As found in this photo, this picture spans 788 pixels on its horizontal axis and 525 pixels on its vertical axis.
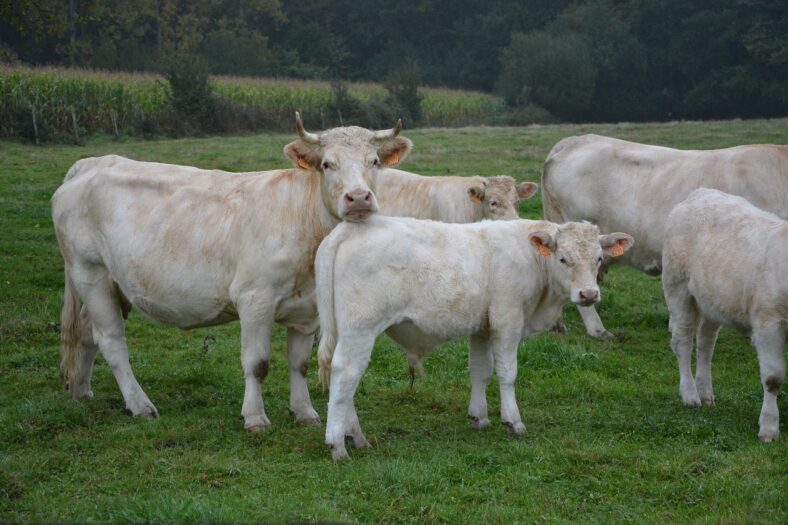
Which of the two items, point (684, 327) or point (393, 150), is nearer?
point (393, 150)

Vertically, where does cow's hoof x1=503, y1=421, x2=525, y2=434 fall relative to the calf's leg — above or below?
above

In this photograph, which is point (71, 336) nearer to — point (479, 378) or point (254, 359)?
point (254, 359)

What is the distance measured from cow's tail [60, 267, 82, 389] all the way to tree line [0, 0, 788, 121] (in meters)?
47.7

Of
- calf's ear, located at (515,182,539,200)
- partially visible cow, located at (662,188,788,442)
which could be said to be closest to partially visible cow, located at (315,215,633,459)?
partially visible cow, located at (662,188,788,442)

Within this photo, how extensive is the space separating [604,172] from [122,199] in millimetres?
6036

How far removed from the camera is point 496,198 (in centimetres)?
1107

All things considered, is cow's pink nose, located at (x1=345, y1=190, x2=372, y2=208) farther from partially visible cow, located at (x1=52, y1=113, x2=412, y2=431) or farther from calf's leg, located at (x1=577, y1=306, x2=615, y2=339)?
calf's leg, located at (x1=577, y1=306, x2=615, y2=339)

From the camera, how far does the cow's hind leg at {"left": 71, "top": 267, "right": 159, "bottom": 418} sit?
8.43 meters

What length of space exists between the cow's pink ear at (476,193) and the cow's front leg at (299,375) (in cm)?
344

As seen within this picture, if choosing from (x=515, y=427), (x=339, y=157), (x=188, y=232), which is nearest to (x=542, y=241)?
(x=515, y=427)

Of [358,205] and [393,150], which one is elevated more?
[393,150]

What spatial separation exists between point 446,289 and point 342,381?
41.5 inches

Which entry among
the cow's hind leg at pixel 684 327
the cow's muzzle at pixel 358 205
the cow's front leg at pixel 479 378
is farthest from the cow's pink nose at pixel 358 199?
the cow's hind leg at pixel 684 327

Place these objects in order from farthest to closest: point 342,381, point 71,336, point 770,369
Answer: point 71,336 < point 770,369 < point 342,381
